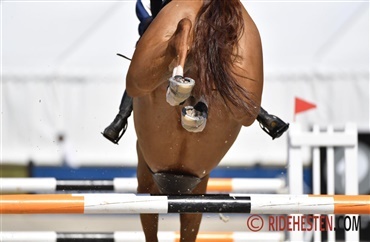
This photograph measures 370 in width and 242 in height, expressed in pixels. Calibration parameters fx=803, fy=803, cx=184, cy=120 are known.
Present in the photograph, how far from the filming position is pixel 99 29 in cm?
923

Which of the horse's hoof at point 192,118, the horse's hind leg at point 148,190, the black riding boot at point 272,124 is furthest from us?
the horse's hind leg at point 148,190

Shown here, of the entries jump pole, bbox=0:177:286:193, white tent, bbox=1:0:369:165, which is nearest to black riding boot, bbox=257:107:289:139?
jump pole, bbox=0:177:286:193

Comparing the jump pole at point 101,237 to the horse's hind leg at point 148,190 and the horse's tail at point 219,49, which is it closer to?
the horse's hind leg at point 148,190

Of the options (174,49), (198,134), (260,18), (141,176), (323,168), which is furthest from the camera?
(260,18)

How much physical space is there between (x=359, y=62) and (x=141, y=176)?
542 centimetres

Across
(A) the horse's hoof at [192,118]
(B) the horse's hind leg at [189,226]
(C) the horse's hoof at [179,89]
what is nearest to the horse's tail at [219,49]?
(A) the horse's hoof at [192,118]

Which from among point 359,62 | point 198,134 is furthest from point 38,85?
point 198,134

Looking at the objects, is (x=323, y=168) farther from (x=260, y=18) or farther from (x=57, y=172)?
(x=57, y=172)

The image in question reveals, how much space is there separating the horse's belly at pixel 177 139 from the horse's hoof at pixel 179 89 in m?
0.41

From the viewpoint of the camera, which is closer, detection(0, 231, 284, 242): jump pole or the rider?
the rider

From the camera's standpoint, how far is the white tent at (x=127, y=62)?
9164 millimetres

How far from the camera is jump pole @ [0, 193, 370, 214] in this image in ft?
11.0

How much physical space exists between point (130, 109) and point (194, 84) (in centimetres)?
141

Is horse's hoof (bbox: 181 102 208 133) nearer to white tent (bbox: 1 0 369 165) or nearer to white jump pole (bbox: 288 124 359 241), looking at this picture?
white jump pole (bbox: 288 124 359 241)
